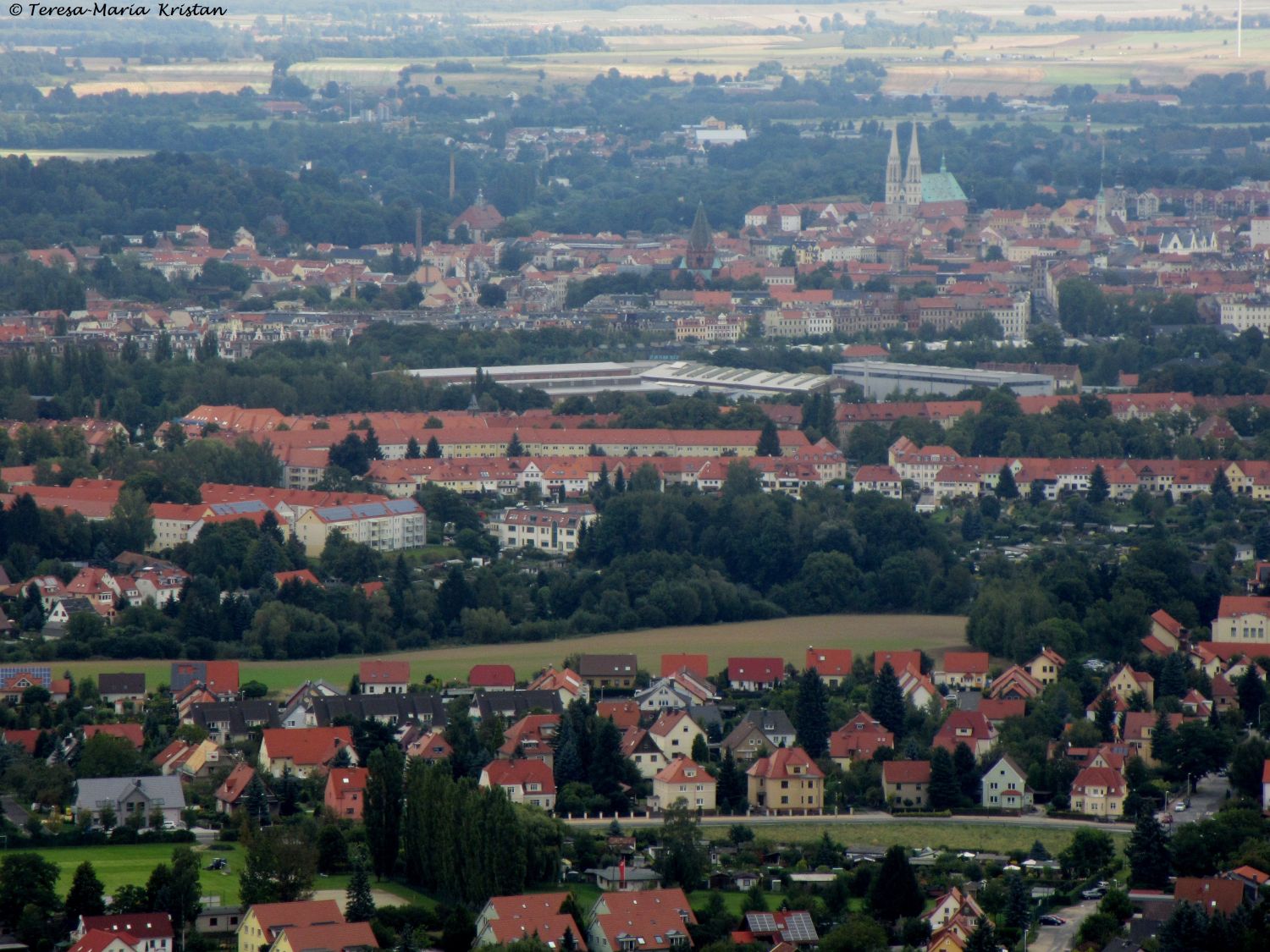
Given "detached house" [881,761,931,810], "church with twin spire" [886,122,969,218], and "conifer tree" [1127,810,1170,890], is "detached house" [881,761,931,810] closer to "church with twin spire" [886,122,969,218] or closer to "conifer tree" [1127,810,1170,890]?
"conifer tree" [1127,810,1170,890]

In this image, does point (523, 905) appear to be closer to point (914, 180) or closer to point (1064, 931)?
point (1064, 931)

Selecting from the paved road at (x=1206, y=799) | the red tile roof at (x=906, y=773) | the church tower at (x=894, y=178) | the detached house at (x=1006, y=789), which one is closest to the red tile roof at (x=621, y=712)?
the red tile roof at (x=906, y=773)

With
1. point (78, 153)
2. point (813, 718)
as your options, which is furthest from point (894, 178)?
point (813, 718)

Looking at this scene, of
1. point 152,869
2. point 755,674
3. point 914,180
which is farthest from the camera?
point 914,180

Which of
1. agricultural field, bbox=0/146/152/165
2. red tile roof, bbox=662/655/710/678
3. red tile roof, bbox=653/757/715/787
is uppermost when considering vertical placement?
red tile roof, bbox=653/757/715/787

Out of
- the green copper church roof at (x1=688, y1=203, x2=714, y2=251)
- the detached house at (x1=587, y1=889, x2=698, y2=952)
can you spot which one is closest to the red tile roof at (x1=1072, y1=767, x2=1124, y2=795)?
the detached house at (x1=587, y1=889, x2=698, y2=952)

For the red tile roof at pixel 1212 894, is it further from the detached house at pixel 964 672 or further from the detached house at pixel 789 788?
the detached house at pixel 964 672
